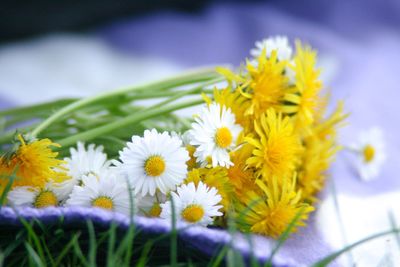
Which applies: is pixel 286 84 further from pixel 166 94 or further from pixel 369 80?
pixel 369 80

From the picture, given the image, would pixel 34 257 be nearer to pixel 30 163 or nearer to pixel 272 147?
pixel 30 163

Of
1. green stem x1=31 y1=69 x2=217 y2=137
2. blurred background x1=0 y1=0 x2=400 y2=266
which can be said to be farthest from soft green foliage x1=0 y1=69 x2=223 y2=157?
blurred background x1=0 y1=0 x2=400 y2=266

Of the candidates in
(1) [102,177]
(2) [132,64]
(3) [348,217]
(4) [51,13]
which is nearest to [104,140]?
(1) [102,177]

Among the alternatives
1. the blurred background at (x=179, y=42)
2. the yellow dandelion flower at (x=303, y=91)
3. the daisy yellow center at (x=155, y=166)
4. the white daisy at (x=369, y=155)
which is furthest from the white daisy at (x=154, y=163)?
the blurred background at (x=179, y=42)

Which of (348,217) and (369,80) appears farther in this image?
(369,80)

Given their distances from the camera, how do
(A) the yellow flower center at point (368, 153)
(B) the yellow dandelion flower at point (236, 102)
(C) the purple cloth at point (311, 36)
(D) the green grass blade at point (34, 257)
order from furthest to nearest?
(C) the purple cloth at point (311, 36) → (A) the yellow flower center at point (368, 153) → (B) the yellow dandelion flower at point (236, 102) → (D) the green grass blade at point (34, 257)

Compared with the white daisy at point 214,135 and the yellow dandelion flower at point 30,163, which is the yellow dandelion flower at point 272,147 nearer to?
the white daisy at point 214,135

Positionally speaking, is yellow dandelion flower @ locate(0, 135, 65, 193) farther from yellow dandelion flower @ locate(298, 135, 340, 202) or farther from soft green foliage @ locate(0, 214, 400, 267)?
yellow dandelion flower @ locate(298, 135, 340, 202)
